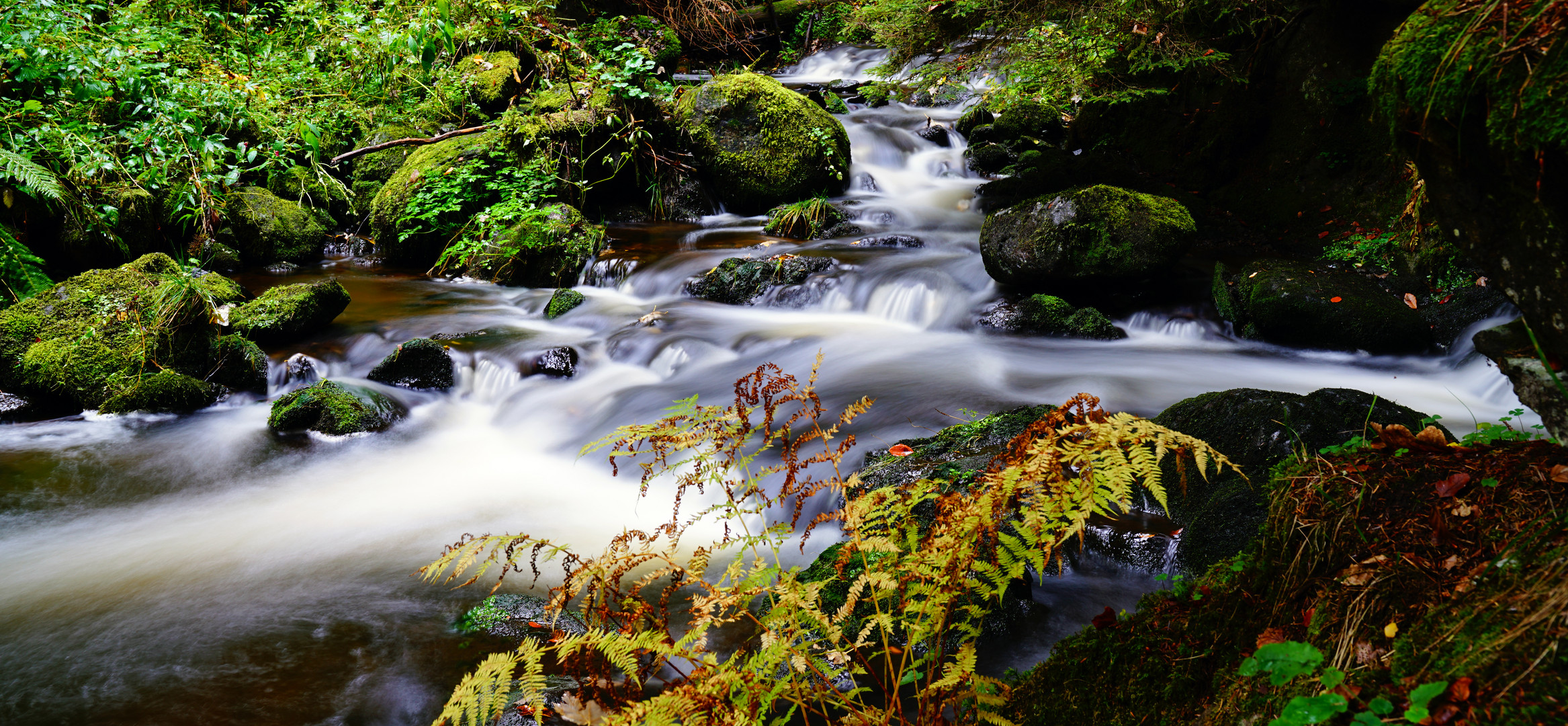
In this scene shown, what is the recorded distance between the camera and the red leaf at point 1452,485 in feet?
5.55

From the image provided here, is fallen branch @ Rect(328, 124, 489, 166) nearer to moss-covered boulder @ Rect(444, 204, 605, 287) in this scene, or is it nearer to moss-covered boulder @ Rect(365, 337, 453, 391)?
moss-covered boulder @ Rect(444, 204, 605, 287)

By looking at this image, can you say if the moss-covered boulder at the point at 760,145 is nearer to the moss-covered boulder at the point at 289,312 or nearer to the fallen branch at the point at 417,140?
the fallen branch at the point at 417,140

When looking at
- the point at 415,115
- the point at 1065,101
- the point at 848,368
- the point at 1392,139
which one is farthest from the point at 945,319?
the point at 415,115

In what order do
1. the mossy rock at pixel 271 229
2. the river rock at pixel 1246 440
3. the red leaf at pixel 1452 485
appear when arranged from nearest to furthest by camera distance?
the red leaf at pixel 1452 485
the river rock at pixel 1246 440
the mossy rock at pixel 271 229

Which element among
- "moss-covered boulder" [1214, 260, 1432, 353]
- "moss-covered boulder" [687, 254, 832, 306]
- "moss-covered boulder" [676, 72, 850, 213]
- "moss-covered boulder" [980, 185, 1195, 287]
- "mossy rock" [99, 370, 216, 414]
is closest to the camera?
"mossy rock" [99, 370, 216, 414]

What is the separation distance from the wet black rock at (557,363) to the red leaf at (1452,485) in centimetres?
731

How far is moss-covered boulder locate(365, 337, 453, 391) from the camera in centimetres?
778

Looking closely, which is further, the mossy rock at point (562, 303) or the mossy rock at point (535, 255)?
the mossy rock at point (535, 255)

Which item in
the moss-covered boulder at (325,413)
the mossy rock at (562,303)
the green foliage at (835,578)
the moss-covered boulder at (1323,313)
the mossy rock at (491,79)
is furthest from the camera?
the mossy rock at (491,79)

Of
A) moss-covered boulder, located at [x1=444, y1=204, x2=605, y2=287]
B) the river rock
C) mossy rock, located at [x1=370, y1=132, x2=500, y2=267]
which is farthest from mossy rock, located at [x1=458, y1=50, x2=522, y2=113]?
the river rock

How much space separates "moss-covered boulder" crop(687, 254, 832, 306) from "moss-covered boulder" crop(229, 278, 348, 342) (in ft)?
13.5

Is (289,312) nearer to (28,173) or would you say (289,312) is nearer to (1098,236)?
(28,173)

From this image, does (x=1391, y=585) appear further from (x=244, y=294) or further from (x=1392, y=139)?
(x=244, y=294)

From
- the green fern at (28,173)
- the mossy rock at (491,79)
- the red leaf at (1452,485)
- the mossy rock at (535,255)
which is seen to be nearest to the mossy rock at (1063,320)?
the mossy rock at (535,255)
